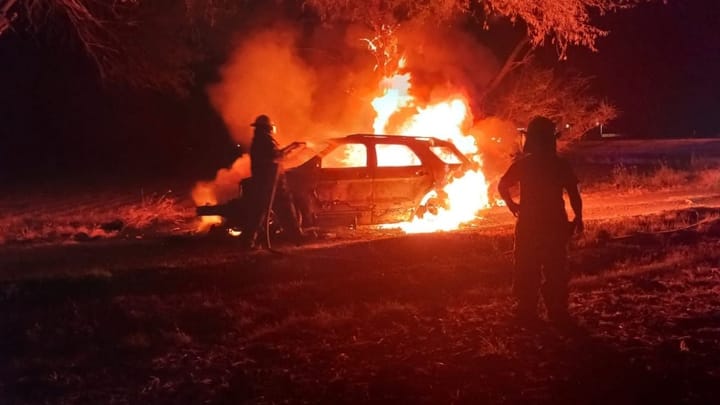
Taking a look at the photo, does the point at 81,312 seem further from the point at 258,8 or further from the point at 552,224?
the point at 258,8

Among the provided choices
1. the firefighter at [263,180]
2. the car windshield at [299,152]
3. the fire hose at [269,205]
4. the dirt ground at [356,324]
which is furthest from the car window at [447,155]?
the fire hose at [269,205]

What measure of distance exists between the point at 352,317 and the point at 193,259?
357 cm

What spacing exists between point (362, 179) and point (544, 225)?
5182mm

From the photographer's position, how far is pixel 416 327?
650cm

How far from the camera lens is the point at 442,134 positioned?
14.9m

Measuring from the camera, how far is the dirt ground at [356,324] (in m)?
5.19

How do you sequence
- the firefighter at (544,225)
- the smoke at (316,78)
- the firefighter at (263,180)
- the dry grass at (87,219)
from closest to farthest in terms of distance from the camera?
1. the firefighter at (544,225)
2. the firefighter at (263,180)
3. the dry grass at (87,219)
4. the smoke at (316,78)

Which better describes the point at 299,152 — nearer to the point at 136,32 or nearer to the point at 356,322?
the point at 356,322

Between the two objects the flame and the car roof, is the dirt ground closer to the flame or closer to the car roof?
the flame

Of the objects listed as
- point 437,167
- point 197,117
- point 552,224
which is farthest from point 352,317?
point 197,117

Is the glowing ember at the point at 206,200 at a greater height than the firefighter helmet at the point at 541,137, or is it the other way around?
the firefighter helmet at the point at 541,137

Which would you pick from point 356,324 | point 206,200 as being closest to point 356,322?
point 356,324

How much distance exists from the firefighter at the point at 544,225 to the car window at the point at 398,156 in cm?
527

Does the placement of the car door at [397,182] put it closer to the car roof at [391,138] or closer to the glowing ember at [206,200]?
the car roof at [391,138]
